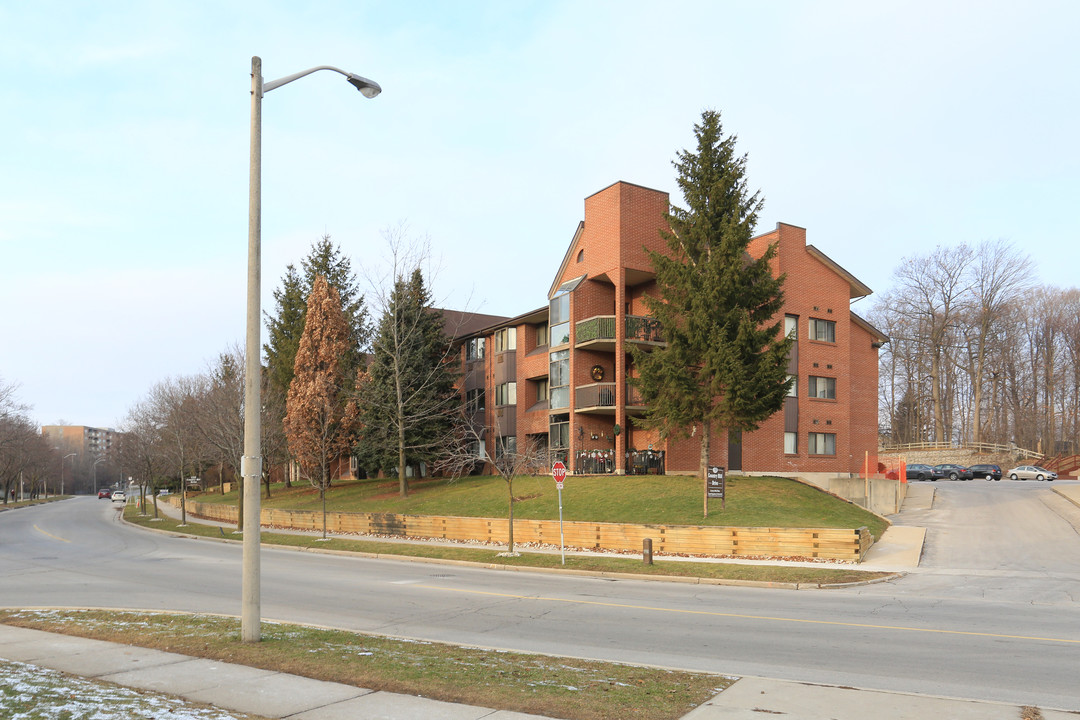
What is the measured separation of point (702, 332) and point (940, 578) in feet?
43.3

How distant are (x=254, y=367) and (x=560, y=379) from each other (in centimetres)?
2873

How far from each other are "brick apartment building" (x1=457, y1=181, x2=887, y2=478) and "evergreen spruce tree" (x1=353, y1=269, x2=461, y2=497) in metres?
4.73

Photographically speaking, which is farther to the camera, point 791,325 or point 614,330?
point 791,325

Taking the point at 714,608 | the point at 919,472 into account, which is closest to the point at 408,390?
the point at 714,608

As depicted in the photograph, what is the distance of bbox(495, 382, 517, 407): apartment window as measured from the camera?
143 feet

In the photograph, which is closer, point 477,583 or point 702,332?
point 477,583

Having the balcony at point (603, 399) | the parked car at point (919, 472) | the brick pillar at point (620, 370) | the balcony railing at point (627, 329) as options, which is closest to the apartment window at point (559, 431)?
the balcony at point (603, 399)

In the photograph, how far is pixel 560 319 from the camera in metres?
37.5

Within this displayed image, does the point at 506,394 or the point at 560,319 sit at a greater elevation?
the point at 560,319

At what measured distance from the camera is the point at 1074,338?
64875mm

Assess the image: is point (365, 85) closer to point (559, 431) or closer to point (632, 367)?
point (632, 367)

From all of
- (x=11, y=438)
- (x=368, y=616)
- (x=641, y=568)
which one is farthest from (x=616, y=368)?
(x=11, y=438)

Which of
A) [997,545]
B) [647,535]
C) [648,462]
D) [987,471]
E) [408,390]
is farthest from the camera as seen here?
[987,471]

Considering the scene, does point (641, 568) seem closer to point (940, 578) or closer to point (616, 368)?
point (940, 578)
